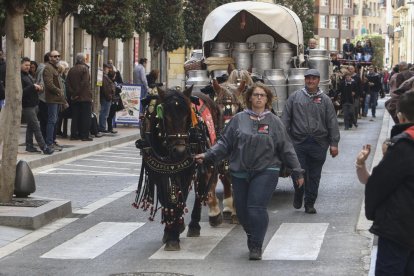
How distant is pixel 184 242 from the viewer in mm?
12148

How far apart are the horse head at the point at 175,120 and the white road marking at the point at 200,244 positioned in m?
0.90

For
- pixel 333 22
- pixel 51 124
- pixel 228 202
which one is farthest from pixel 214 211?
pixel 333 22

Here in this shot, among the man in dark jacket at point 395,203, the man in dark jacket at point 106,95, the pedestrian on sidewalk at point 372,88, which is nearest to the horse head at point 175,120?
the man in dark jacket at point 395,203

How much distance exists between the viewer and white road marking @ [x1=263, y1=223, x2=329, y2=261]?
1128cm

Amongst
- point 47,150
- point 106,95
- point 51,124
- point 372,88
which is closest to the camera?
point 47,150

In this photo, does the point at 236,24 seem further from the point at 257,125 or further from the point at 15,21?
the point at 257,125

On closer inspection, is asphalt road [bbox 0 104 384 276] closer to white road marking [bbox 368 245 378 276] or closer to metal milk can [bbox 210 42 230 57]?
white road marking [bbox 368 245 378 276]

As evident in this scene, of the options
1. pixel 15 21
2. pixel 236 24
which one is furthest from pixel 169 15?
pixel 15 21

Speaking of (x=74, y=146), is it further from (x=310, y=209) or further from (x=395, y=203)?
(x=395, y=203)

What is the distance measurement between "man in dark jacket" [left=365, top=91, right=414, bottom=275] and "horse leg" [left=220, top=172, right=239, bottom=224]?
6.24 meters

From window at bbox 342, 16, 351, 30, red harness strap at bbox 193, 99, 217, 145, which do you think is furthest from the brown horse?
window at bbox 342, 16, 351, 30

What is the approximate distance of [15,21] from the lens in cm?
1439

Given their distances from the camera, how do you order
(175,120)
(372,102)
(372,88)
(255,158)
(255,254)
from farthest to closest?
(372,102)
(372,88)
(175,120)
(255,158)
(255,254)

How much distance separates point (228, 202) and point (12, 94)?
2.93 metres
